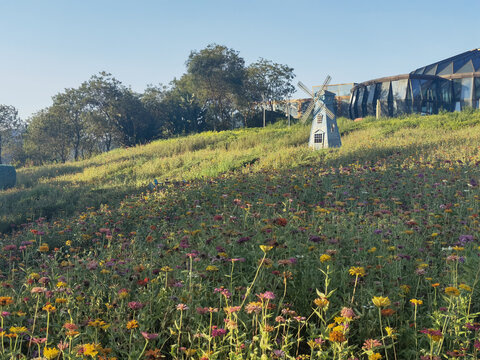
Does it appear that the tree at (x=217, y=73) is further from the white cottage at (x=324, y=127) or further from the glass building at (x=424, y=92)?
the white cottage at (x=324, y=127)

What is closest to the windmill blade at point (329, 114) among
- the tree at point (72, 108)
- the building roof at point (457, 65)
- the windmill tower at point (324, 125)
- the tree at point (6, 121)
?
the windmill tower at point (324, 125)

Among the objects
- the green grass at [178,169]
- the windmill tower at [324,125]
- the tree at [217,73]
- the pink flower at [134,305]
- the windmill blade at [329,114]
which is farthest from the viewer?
the tree at [217,73]

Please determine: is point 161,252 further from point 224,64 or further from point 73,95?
point 73,95

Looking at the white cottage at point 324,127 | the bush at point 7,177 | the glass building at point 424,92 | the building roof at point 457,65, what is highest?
the building roof at point 457,65

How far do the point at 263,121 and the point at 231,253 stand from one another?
34827 millimetres

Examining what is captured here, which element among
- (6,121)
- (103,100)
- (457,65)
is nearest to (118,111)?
(103,100)

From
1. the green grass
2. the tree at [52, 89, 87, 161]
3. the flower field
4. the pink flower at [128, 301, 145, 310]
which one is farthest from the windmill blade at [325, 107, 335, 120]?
the tree at [52, 89, 87, 161]

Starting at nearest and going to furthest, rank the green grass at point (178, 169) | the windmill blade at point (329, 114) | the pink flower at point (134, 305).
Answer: the pink flower at point (134, 305) < the green grass at point (178, 169) < the windmill blade at point (329, 114)

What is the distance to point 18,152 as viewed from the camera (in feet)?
145

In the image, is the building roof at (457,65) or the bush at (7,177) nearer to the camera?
the bush at (7,177)

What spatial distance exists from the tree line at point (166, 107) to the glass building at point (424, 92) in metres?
7.87

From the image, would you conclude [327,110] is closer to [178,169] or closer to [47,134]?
[178,169]

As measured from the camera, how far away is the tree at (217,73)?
1409 inches

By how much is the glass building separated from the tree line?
787 centimetres
